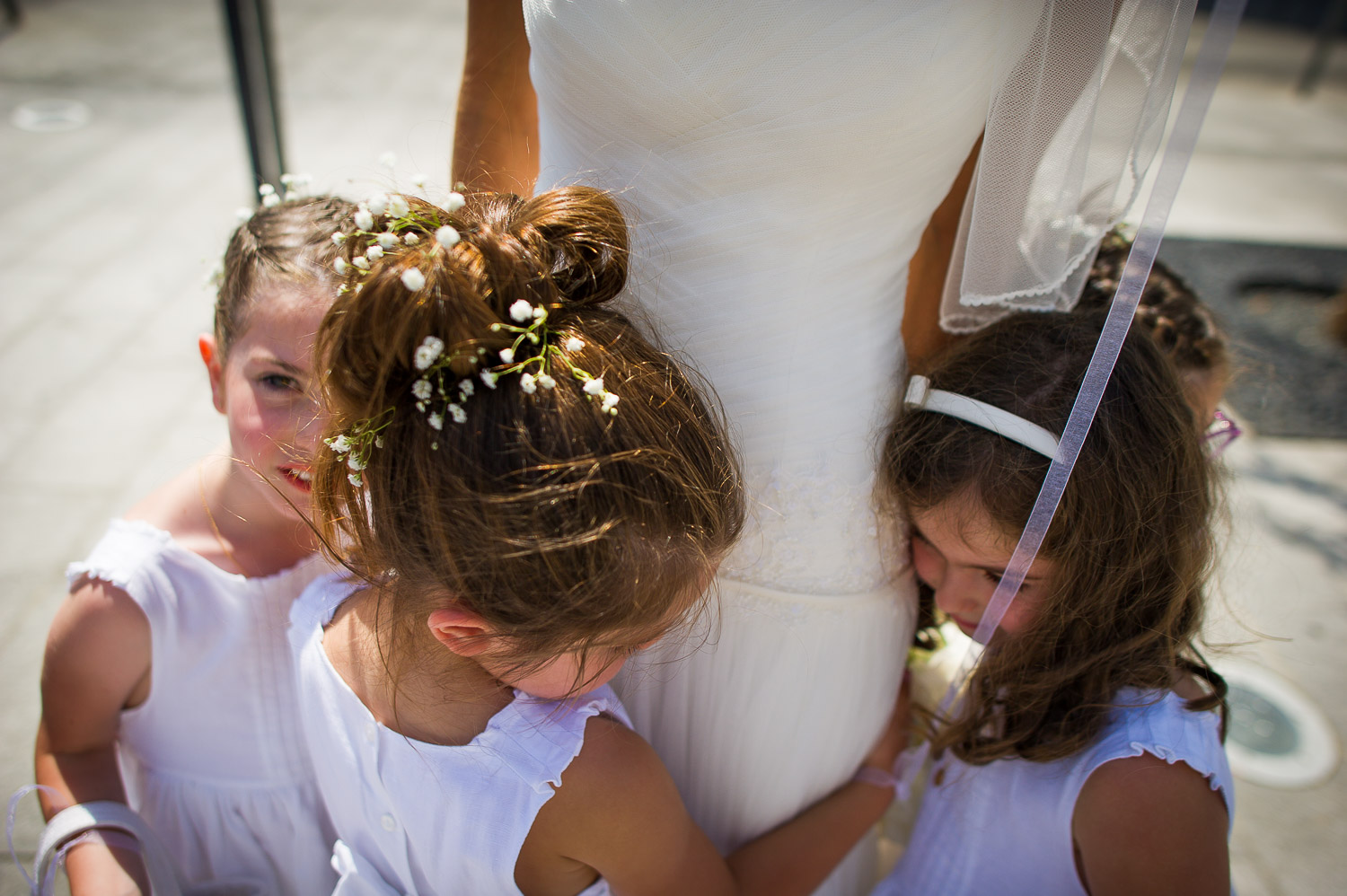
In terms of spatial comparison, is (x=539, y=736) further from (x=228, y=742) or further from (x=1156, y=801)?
(x=1156, y=801)

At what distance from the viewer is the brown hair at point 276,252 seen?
52.2 inches

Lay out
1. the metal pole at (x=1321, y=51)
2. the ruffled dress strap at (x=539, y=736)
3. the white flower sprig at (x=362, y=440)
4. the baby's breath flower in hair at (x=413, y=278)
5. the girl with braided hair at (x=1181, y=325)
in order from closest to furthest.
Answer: the baby's breath flower in hair at (x=413, y=278) → the white flower sprig at (x=362, y=440) → the ruffled dress strap at (x=539, y=736) → the girl with braided hair at (x=1181, y=325) → the metal pole at (x=1321, y=51)

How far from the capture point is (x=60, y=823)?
1.24 metres

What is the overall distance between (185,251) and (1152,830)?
16.1ft

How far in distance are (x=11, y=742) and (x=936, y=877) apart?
2.25m

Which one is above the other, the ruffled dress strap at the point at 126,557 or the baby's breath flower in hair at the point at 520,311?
the baby's breath flower in hair at the point at 520,311

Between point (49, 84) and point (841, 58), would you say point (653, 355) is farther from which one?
point (49, 84)

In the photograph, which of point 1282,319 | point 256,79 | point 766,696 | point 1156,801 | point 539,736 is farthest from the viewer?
point 1282,319

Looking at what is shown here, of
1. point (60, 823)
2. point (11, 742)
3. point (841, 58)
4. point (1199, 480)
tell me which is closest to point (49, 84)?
point (11, 742)

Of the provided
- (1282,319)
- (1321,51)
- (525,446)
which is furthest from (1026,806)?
(1321,51)

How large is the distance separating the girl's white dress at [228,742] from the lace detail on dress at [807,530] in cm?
74

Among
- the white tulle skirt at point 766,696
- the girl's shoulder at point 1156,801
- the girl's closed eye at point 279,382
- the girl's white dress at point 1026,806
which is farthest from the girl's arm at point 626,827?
the girl's closed eye at point 279,382

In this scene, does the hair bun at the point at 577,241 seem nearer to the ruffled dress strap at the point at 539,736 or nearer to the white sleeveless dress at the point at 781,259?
the white sleeveless dress at the point at 781,259

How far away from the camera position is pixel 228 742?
1.46m
